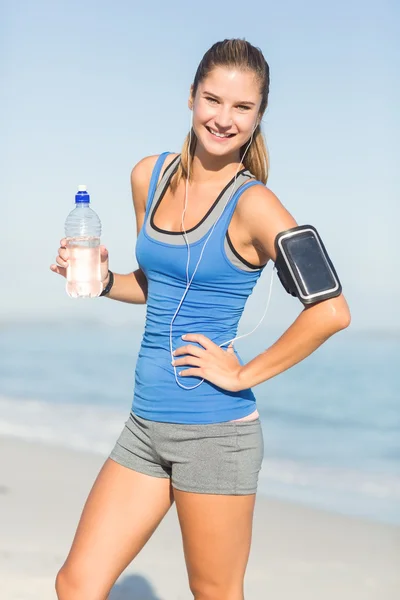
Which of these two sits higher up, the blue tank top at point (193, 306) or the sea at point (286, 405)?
the blue tank top at point (193, 306)

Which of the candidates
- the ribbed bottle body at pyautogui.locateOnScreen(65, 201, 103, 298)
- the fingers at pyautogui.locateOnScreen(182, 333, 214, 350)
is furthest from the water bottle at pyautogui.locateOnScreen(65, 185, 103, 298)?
the fingers at pyautogui.locateOnScreen(182, 333, 214, 350)

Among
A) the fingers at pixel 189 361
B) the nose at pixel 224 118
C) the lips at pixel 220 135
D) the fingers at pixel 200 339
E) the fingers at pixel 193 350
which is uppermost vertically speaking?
the nose at pixel 224 118

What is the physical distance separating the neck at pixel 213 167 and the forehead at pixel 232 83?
0.78 ft

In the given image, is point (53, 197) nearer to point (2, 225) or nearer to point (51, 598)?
point (2, 225)

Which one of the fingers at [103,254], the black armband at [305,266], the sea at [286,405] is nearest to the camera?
the black armband at [305,266]

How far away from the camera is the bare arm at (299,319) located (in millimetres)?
2953

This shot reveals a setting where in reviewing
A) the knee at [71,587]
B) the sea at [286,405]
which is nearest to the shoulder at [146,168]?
the knee at [71,587]

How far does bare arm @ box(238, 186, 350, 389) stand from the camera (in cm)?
295

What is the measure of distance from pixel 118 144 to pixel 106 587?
59.2ft

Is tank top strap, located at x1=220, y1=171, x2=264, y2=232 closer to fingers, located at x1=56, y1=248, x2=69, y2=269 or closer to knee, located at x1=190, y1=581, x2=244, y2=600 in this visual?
fingers, located at x1=56, y1=248, x2=69, y2=269

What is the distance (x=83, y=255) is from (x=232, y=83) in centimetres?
79

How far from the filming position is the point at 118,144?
20.5 meters

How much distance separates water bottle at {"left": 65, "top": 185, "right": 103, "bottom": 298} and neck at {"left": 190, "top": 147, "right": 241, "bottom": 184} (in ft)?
1.30

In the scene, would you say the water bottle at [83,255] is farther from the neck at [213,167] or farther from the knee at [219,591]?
the knee at [219,591]
